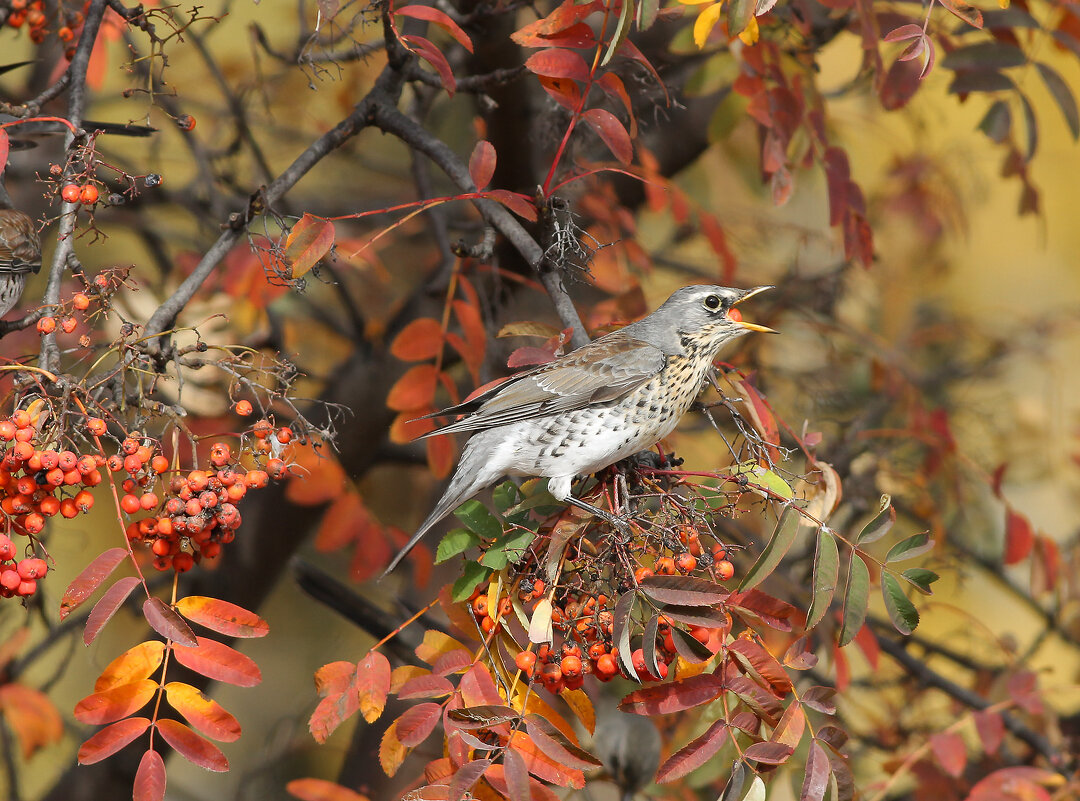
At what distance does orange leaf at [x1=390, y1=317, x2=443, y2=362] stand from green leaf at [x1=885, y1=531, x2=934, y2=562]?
1.20 metres

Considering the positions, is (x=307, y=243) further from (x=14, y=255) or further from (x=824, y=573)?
(x=824, y=573)

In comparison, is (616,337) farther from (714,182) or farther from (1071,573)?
(714,182)

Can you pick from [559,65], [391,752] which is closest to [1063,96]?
[559,65]

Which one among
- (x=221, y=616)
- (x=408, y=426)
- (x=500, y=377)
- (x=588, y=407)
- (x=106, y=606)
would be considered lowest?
(x=500, y=377)

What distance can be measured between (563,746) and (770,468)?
2.07 ft

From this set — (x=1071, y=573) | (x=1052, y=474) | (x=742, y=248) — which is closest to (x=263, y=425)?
(x=742, y=248)

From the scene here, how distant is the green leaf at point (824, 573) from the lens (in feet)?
4.45

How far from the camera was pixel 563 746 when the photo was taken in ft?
4.51

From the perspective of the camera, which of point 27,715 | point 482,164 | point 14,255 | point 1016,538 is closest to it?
point 482,164

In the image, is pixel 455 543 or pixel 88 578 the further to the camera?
pixel 455 543

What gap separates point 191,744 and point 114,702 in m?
0.14

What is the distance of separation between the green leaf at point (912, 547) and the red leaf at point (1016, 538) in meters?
1.47

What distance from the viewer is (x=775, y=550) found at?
1.38 metres

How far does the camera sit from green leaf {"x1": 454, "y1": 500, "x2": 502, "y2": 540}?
5.32 ft
